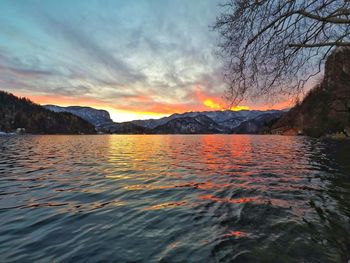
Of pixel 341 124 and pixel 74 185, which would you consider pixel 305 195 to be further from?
pixel 341 124

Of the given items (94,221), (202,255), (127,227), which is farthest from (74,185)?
(202,255)

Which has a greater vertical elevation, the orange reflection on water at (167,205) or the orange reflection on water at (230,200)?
the orange reflection on water at (230,200)

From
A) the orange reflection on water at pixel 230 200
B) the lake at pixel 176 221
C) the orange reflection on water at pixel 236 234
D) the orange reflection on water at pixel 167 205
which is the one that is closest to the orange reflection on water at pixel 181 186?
the lake at pixel 176 221

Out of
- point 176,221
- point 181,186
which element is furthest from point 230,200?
point 181,186

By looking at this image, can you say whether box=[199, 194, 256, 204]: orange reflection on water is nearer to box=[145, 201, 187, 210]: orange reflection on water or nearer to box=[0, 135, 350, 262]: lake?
box=[0, 135, 350, 262]: lake

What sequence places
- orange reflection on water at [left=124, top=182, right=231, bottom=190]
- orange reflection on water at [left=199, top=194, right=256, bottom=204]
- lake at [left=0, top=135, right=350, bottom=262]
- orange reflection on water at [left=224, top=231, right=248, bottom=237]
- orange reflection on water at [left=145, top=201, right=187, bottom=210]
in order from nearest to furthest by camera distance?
lake at [left=0, top=135, right=350, bottom=262] → orange reflection on water at [left=224, top=231, right=248, bottom=237] → orange reflection on water at [left=145, top=201, right=187, bottom=210] → orange reflection on water at [left=199, top=194, right=256, bottom=204] → orange reflection on water at [left=124, top=182, right=231, bottom=190]

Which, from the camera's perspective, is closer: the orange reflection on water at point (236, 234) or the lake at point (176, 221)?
the lake at point (176, 221)

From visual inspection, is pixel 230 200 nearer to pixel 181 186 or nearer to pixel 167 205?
pixel 167 205

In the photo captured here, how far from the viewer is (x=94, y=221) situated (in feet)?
31.7

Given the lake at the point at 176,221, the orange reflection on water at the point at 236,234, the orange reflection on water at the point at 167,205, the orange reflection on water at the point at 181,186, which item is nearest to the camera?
the lake at the point at 176,221

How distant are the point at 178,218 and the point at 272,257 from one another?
4058 millimetres

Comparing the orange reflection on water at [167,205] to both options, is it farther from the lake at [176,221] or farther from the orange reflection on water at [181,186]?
the orange reflection on water at [181,186]

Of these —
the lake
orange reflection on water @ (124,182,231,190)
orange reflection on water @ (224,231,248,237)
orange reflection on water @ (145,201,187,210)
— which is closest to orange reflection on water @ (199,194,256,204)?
the lake

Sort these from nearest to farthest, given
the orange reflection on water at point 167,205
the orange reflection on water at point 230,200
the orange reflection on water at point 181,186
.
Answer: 1. the orange reflection on water at point 167,205
2. the orange reflection on water at point 230,200
3. the orange reflection on water at point 181,186
